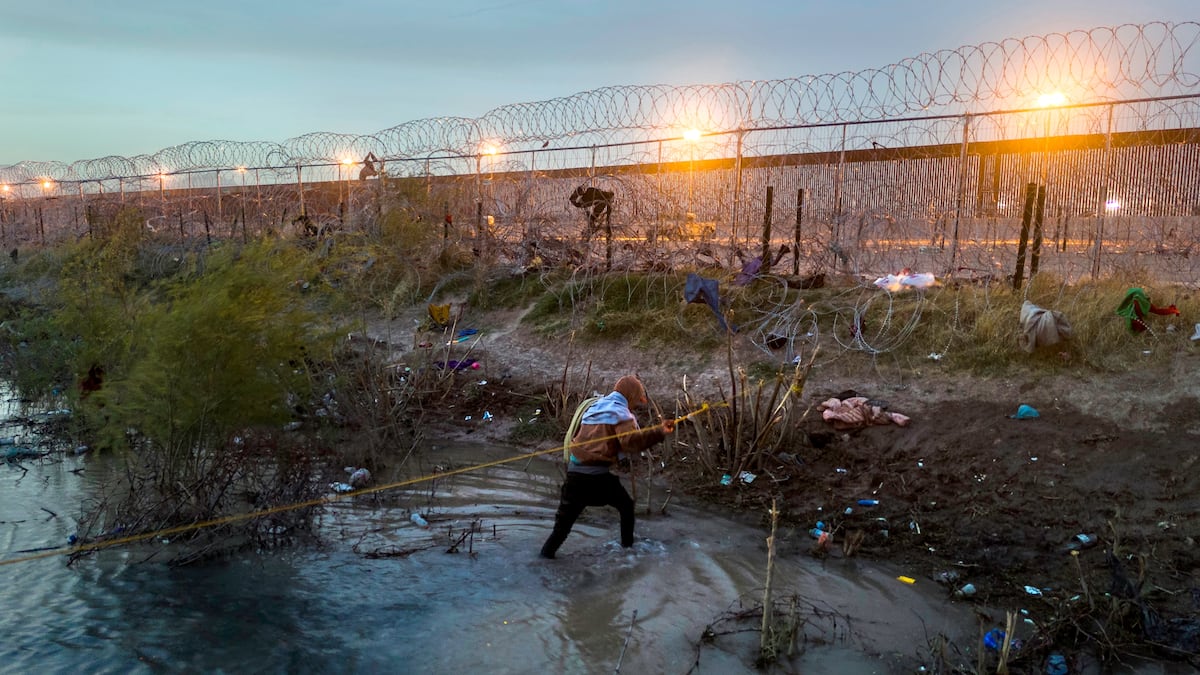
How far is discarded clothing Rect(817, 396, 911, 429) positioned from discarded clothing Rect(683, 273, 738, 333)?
2.22 metres

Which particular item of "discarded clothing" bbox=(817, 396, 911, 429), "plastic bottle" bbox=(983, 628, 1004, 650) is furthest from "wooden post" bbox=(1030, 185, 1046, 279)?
"plastic bottle" bbox=(983, 628, 1004, 650)

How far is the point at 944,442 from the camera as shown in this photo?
7332 millimetres

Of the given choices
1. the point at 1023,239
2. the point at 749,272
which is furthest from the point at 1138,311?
the point at 749,272

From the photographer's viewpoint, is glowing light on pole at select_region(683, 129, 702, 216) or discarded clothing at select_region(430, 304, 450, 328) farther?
glowing light on pole at select_region(683, 129, 702, 216)

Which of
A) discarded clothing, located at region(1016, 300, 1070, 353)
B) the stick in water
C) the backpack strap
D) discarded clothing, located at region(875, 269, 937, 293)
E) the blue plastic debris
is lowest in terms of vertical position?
the stick in water

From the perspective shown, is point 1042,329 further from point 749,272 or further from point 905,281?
point 749,272

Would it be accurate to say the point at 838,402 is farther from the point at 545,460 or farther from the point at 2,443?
the point at 2,443

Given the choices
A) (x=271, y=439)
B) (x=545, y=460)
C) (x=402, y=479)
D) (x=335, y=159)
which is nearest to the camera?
(x=271, y=439)

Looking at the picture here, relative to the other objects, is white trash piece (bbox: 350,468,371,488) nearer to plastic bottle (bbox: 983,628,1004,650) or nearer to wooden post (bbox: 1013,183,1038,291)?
plastic bottle (bbox: 983,628,1004,650)

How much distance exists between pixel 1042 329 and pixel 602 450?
4.75m

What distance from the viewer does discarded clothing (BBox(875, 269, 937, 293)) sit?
9867 mm

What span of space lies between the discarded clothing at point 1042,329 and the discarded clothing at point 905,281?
172cm

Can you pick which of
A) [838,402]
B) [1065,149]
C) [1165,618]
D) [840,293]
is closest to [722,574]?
Result: [1165,618]

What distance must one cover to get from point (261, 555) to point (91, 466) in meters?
3.12
